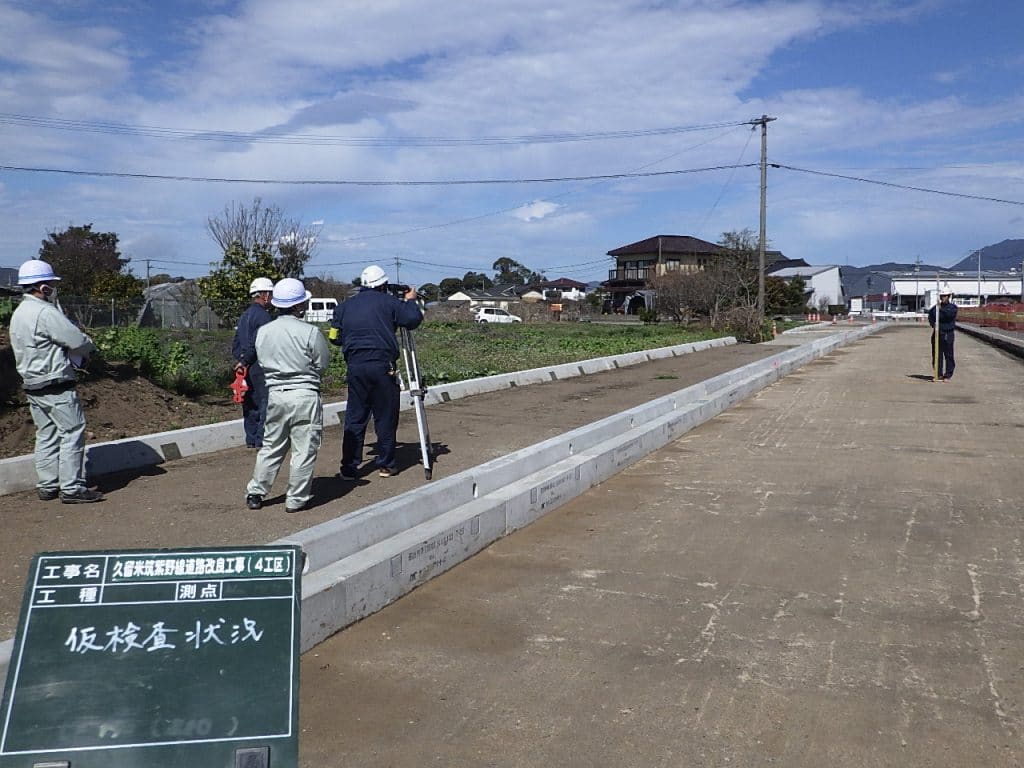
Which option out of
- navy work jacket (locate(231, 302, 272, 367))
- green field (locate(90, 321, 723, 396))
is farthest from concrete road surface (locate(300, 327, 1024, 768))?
green field (locate(90, 321, 723, 396))

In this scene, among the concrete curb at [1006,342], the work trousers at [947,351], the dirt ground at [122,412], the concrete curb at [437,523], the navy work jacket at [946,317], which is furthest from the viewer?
the concrete curb at [1006,342]

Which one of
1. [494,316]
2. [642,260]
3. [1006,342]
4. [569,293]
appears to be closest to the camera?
[1006,342]

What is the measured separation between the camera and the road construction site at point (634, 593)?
3881 mm

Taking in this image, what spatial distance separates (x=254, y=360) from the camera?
884cm

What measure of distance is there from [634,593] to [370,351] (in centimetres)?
316

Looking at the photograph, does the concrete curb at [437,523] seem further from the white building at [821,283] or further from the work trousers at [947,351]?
the white building at [821,283]

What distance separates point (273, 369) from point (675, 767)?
3.94 m

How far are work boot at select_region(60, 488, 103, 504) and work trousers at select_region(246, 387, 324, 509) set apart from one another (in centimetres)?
129

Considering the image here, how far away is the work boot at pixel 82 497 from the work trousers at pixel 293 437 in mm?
1291

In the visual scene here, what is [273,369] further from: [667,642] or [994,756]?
[994,756]

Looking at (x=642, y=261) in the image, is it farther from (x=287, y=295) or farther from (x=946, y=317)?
(x=287, y=295)

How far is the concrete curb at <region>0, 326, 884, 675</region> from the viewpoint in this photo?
495 centimetres

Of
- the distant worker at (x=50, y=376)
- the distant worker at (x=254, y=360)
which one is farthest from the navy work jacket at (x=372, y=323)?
the distant worker at (x=50, y=376)

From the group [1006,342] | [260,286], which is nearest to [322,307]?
[1006,342]
